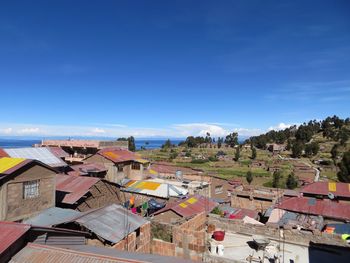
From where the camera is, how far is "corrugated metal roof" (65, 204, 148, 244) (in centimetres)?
1255

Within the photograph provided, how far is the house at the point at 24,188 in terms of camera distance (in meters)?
14.0

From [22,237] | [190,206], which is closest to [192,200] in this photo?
[190,206]

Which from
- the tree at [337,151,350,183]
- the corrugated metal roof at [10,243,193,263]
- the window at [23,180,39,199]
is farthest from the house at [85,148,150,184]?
the tree at [337,151,350,183]

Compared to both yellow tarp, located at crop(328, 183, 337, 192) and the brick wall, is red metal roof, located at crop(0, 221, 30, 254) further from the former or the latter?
yellow tarp, located at crop(328, 183, 337, 192)

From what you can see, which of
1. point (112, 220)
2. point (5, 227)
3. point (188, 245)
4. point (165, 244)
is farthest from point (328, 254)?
point (5, 227)

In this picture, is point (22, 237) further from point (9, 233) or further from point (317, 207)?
point (317, 207)

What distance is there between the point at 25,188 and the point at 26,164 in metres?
1.30

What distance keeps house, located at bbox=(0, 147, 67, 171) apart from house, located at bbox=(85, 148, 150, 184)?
879 cm

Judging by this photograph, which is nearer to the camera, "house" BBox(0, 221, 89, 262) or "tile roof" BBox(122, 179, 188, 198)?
"house" BBox(0, 221, 89, 262)

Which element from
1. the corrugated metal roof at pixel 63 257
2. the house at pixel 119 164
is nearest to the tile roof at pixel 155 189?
the house at pixel 119 164

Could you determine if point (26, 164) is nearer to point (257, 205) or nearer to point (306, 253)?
point (306, 253)

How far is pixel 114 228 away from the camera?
13.2 m

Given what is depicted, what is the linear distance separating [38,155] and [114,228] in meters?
11.1

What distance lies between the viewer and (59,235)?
10.8 metres
